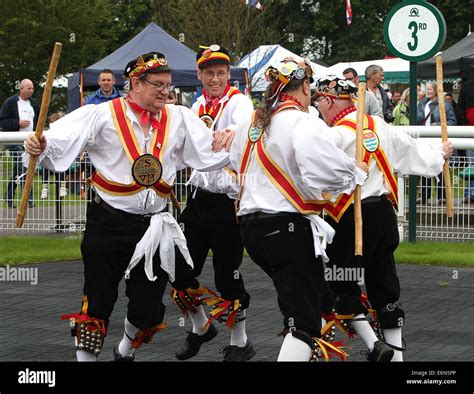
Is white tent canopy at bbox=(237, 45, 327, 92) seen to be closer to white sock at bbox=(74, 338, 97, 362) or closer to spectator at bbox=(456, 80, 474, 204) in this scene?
spectator at bbox=(456, 80, 474, 204)

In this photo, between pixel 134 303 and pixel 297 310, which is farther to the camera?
pixel 134 303

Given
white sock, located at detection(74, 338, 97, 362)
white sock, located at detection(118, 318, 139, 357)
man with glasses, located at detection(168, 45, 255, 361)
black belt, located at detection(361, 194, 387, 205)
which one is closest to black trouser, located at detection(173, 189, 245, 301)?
man with glasses, located at detection(168, 45, 255, 361)

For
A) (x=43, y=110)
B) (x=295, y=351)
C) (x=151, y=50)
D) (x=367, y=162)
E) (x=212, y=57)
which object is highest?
(x=151, y=50)

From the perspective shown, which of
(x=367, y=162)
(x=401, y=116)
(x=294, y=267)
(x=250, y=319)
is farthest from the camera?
(x=401, y=116)

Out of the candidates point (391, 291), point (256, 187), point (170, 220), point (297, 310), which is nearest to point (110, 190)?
point (170, 220)

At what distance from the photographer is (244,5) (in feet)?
106

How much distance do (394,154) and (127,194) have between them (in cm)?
178

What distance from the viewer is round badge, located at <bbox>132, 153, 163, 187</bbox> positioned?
6992 mm

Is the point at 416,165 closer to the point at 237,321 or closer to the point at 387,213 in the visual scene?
the point at 387,213

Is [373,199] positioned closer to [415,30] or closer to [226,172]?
[226,172]

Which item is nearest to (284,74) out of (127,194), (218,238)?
(127,194)

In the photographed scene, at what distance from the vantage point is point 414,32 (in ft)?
42.7

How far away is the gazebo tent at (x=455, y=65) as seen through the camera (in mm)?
19719
